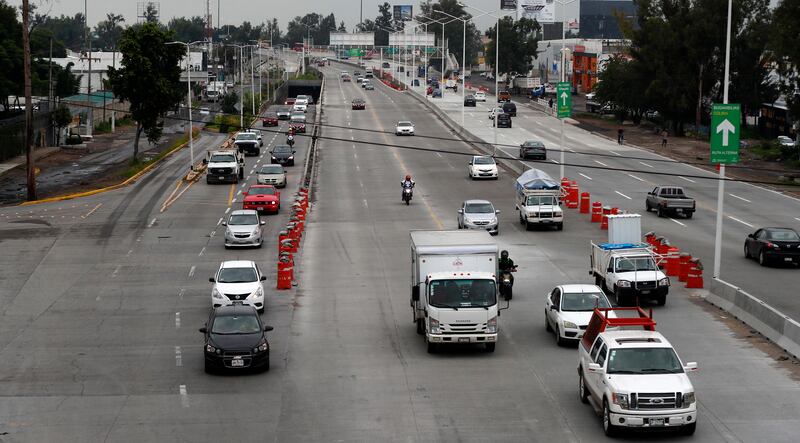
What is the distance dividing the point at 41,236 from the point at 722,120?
29804mm

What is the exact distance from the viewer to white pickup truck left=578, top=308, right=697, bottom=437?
A: 20.2m

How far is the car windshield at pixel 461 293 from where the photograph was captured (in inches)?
1098

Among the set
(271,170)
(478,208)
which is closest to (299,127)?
(271,170)

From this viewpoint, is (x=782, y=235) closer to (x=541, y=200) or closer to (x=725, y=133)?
(x=725, y=133)

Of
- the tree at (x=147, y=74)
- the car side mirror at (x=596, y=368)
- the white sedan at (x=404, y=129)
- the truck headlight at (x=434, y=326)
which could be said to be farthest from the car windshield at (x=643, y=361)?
the white sedan at (x=404, y=129)

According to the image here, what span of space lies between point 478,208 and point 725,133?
15789mm

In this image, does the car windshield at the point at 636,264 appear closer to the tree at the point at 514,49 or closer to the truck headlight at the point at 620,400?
the truck headlight at the point at 620,400

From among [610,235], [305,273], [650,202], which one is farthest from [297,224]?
[650,202]

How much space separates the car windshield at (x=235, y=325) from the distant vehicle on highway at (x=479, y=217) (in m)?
22.0

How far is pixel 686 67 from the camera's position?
105 metres

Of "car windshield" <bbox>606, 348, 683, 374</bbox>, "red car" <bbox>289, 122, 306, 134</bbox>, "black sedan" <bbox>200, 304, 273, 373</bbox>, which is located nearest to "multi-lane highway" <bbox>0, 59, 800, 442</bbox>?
"black sedan" <bbox>200, 304, 273, 373</bbox>

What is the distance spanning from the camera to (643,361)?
2122cm

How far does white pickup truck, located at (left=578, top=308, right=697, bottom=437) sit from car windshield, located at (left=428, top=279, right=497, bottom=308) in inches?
197

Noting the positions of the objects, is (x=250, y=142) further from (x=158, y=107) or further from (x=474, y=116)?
(x=474, y=116)
